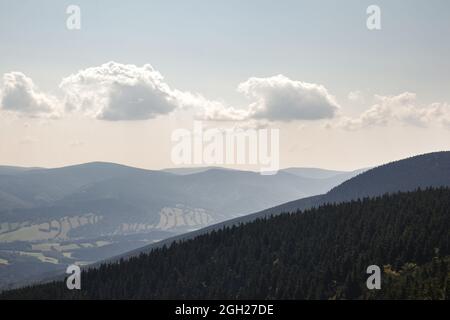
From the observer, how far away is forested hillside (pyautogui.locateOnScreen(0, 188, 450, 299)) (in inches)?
5344

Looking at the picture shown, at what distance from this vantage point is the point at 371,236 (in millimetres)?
174875

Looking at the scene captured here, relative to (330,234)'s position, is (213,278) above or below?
below

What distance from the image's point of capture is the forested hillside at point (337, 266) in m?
136

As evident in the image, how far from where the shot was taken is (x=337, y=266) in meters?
156

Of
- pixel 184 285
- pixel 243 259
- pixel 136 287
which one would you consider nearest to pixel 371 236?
pixel 243 259

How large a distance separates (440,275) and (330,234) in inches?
2674
